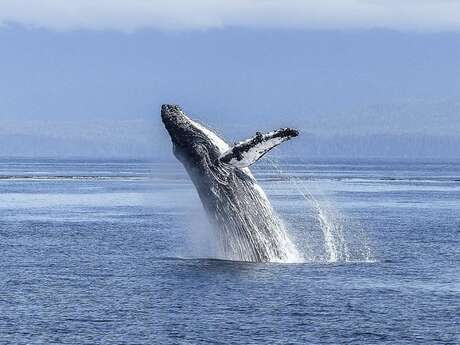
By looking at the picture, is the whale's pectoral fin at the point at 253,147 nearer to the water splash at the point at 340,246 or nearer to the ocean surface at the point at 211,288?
the water splash at the point at 340,246

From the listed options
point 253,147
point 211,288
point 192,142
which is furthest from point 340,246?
point 211,288

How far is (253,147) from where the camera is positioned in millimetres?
25625

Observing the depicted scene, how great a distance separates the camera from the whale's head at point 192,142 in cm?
2748

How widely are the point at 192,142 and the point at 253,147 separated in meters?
2.48

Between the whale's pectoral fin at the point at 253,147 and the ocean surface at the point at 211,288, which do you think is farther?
the whale's pectoral fin at the point at 253,147

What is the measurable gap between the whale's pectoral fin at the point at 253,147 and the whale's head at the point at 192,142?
0.85 m

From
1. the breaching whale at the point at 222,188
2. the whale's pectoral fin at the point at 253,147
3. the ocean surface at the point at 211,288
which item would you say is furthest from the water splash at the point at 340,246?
the breaching whale at the point at 222,188

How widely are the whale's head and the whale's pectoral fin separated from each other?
855 millimetres

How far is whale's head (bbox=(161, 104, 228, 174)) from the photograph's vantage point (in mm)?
27484

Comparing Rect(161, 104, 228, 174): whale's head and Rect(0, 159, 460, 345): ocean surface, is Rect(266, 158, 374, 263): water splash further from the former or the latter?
Rect(161, 104, 228, 174): whale's head

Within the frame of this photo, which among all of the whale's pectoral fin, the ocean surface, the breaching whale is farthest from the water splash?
the breaching whale

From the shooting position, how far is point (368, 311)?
22.7m

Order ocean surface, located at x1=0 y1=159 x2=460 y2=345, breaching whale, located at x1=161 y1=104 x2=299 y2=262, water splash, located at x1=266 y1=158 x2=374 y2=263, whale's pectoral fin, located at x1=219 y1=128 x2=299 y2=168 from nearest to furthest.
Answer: ocean surface, located at x1=0 y1=159 x2=460 y2=345 → whale's pectoral fin, located at x1=219 y1=128 x2=299 y2=168 → breaching whale, located at x1=161 y1=104 x2=299 y2=262 → water splash, located at x1=266 y1=158 x2=374 y2=263

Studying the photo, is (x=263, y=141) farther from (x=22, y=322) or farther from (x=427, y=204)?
(x=427, y=204)
